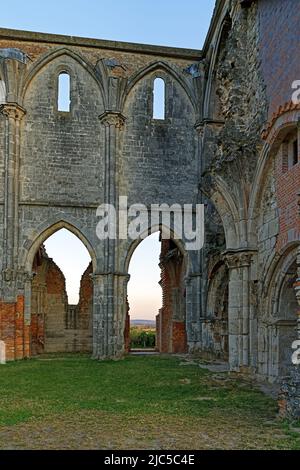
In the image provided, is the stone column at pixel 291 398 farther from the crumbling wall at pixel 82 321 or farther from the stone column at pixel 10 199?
the crumbling wall at pixel 82 321

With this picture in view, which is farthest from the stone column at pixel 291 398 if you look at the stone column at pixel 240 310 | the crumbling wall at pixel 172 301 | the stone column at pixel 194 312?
the crumbling wall at pixel 172 301

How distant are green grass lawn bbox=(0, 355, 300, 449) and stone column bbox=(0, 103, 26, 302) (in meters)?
5.09

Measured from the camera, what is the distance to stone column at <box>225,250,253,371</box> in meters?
13.5

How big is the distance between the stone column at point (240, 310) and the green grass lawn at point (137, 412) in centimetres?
54

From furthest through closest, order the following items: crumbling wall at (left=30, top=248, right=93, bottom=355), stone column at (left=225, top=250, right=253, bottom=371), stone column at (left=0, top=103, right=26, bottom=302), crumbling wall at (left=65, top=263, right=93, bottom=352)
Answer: crumbling wall at (left=65, top=263, right=93, bottom=352)
crumbling wall at (left=30, top=248, right=93, bottom=355)
stone column at (left=0, top=103, right=26, bottom=302)
stone column at (left=225, top=250, right=253, bottom=371)

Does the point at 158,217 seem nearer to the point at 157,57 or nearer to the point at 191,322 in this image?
the point at 191,322

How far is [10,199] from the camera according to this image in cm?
1927

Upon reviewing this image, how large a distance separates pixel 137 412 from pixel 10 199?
1185 centimetres

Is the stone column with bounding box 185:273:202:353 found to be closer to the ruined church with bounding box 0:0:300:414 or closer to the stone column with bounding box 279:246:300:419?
the ruined church with bounding box 0:0:300:414

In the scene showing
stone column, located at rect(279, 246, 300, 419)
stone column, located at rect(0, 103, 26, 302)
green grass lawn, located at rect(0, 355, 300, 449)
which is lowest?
green grass lawn, located at rect(0, 355, 300, 449)

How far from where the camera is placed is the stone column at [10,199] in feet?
62.6

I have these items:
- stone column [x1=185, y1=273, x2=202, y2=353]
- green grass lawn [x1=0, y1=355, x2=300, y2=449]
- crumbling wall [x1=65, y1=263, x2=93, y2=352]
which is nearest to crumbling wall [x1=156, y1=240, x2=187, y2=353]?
crumbling wall [x1=65, y1=263, x2=93, y2=352]

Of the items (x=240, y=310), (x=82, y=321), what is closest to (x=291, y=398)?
(x=240, y=310)

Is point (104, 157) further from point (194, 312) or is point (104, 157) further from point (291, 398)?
point (291, 398)
